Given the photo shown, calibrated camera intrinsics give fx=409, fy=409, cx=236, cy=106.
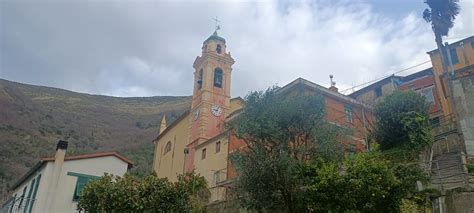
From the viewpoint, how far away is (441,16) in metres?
27.6

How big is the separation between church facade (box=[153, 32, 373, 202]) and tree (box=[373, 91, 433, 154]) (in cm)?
598

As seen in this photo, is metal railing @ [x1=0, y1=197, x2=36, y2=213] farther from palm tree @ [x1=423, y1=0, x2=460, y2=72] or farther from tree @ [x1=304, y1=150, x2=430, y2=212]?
palm tree @ [x1=423, y1=0, x2=460, y2=72]

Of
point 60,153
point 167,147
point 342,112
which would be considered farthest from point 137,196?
→ point 167,147

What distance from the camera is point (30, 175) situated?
27375mm

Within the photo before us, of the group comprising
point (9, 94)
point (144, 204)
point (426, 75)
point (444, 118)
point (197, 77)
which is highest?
point (9, 94)

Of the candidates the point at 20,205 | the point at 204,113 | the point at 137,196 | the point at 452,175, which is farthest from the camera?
the point at 204,113

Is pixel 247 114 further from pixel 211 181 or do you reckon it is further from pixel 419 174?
pixel 211 181

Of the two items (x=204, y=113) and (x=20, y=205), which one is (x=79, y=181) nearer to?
(x=20, y=205)

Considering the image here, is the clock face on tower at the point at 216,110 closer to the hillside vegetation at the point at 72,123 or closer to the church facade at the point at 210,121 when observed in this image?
the church facade at the point at 210,121

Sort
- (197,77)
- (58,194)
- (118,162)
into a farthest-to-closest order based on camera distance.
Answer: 1. (197,77)
2. (118,162)
3. (58,194)

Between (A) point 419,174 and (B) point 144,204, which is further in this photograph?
(B) point 144,204

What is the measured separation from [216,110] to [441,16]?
21317 millimetres

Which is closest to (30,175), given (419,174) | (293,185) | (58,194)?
(58,194)

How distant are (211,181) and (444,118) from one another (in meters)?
17.6
